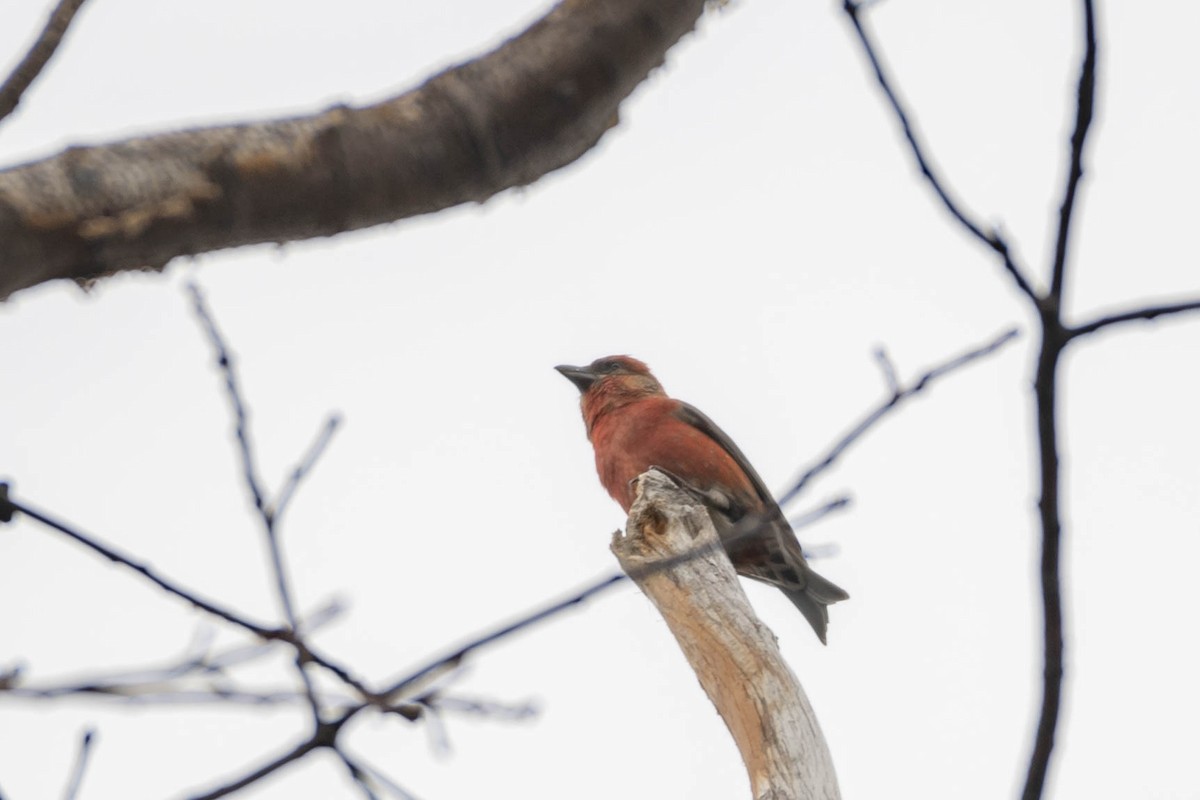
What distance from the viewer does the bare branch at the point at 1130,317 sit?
170 cm

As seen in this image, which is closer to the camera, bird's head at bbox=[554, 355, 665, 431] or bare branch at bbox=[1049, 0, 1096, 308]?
bare branch at bbox=[1049, 0, 1096, 308]

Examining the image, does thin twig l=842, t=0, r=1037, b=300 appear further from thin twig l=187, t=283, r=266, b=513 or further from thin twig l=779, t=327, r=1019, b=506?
thin twig l=187, t=283, r=266, b=513

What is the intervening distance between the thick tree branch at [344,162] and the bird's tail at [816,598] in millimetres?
3777

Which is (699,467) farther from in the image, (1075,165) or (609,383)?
(1075,165)

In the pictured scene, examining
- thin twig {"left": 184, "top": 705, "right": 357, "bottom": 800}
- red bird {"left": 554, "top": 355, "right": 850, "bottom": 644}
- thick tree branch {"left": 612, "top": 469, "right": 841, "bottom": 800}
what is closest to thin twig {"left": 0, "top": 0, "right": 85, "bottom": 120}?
thin twig {"left": 184, "top": 705, "right": 357, "bottom": 800}

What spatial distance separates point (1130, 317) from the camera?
172 centimetres

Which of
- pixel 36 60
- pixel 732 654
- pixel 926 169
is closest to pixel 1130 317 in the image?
pixel 926 169

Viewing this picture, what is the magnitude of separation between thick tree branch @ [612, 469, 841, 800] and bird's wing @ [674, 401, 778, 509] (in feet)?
6.86

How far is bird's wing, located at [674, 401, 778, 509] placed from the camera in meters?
6.20

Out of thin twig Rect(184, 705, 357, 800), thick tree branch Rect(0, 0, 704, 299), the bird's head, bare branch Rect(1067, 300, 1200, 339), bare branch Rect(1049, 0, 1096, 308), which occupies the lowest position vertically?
thin twig Rect(184, 705, 357, 800)

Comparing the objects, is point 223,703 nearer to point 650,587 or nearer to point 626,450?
point 650,587

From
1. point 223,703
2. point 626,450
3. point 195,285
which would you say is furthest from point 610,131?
point 626,450

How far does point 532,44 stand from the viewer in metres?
2.05

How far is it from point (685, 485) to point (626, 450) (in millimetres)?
513
